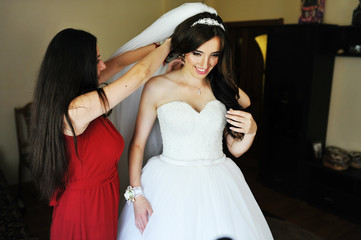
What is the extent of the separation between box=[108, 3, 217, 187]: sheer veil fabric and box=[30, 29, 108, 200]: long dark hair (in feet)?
1.49

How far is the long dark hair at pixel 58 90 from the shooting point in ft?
4.21

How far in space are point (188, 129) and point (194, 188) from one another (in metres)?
0.29

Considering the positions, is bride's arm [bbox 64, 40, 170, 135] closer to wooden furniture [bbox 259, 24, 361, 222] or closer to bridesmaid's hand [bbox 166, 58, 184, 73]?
bridesmaid's hand [bbox 166, 58, 184, 73]

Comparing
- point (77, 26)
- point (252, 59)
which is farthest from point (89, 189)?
point (252, 59)

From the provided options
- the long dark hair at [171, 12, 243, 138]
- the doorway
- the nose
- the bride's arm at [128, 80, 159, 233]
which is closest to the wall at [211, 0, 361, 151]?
the doorway

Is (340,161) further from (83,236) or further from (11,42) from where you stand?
(11,42)

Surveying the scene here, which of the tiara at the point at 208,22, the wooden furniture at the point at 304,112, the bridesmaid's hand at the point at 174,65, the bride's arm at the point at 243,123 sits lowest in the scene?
the wooden furniture at the point at 304,112

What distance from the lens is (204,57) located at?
1.59m

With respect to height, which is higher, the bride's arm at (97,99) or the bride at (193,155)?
the bride's arm at (97,99)

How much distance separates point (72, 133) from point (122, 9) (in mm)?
3724

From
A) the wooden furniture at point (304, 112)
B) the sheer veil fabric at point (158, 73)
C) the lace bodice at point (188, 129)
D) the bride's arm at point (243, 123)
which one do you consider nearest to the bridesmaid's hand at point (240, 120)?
the bride's arm at point (243, 123)

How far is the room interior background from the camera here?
374 cm

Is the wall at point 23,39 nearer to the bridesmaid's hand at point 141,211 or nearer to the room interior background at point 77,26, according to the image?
the room interior background at point 77,26

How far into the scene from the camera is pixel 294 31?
3.73m
